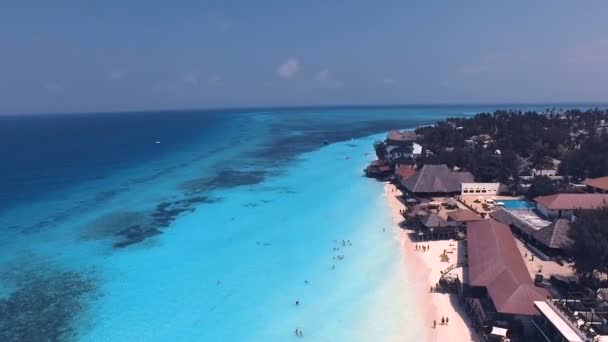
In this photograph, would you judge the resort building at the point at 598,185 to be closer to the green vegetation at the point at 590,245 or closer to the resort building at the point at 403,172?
the resort building at the point at 403,172

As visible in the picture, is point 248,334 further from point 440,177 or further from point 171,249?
point 440,177

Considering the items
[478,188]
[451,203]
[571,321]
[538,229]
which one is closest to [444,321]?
[571,321]

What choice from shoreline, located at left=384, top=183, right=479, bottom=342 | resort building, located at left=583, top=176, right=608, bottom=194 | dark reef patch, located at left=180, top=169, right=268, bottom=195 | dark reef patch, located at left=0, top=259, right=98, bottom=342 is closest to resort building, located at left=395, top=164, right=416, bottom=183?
shoreline, located at left=384, top=183, right=479, bottom=342

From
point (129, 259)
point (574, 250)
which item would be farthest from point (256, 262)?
point (574, 250)

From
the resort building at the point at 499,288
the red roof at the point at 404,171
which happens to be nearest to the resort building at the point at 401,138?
the red roof at the point at 404,171

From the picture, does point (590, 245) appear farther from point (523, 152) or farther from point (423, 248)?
point (523, 152)

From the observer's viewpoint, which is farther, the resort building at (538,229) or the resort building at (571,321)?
the resort building at (538,229)
